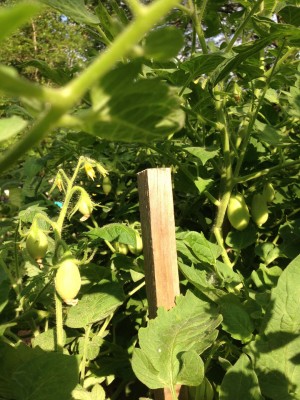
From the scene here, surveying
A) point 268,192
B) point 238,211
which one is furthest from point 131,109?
point 268,192

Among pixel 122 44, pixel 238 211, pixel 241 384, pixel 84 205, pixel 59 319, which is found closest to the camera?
pixel 122 44

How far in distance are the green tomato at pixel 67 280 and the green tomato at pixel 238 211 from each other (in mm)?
507

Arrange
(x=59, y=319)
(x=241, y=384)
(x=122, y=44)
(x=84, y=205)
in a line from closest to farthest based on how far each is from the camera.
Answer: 1. (x=122, y=44)
2. (x=241, y=384)
3. (x=59, y=319)
4. (x=84, y=205)

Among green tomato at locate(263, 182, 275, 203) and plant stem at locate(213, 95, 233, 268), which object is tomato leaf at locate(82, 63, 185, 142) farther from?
green tomato at locate(263, 182, 275, 203)

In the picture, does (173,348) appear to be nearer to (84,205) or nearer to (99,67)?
(84,205)

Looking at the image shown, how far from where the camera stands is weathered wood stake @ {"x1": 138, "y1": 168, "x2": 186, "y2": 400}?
94 cm

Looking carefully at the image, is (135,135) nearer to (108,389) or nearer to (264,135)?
(264,135)

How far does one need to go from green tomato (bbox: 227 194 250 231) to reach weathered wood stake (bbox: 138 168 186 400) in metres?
0.26

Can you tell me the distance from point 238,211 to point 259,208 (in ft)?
0.32

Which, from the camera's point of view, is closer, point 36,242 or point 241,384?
point 241,384

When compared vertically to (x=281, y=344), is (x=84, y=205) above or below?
above

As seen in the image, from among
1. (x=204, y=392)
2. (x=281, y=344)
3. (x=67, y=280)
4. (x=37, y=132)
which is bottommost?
(x=204, y=392)

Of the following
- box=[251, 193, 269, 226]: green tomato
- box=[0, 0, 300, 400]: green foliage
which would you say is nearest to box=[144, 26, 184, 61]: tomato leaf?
box=[0, 0, 300, 400]: green foliage

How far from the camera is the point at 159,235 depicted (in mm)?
942
